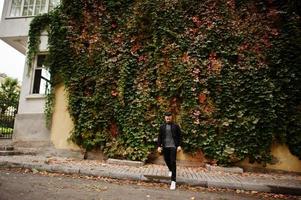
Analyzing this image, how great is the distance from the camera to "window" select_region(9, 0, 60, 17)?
15.5 m

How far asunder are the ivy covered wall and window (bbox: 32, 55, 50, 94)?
0.93m

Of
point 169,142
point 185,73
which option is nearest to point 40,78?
point 185,73

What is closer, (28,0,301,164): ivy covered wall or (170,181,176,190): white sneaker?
(170,181,176,190): white sneaker

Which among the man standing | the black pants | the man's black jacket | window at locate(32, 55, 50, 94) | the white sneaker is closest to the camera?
the white sneaker

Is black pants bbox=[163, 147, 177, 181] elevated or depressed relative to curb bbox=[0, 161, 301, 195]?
elevated

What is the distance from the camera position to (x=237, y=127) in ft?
36.6

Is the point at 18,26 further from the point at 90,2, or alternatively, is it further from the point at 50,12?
the point at 90,2

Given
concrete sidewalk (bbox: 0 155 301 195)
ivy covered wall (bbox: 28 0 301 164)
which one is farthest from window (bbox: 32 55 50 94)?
concrete sidewalk (bbox: 0 155 301 195)

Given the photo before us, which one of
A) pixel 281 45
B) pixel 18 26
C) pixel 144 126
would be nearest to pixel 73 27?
pixel 18 26

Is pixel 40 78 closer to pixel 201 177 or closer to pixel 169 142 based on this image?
pixel 169 142

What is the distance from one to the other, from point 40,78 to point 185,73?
7.25 metres

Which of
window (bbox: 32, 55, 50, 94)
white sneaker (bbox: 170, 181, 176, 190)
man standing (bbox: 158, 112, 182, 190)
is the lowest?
white sneaker (bbox: 170, 181, 176, 190)

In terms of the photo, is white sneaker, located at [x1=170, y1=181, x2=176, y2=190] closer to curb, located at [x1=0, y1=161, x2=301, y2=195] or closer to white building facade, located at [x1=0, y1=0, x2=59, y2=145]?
curb, located at [x1=0, y1=161, x2=301, y2=195]

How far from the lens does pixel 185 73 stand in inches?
468
